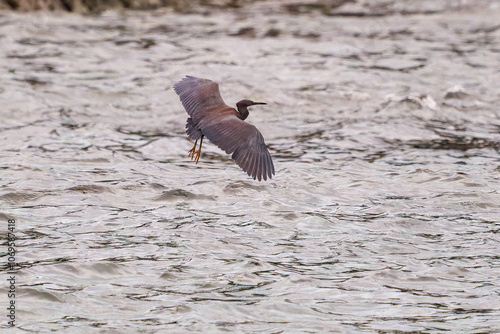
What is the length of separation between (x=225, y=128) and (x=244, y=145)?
25 cm

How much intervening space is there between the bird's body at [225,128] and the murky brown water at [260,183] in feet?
2.21

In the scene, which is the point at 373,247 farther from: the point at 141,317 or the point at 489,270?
the point at 141,317

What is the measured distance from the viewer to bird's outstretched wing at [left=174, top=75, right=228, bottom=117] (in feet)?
24.9

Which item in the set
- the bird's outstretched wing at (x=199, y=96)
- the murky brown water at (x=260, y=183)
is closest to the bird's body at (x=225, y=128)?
the bird's outstretched wing at (x=199, y=96)

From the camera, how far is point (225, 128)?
7207 millimetres

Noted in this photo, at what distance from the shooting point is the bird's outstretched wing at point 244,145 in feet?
22.9

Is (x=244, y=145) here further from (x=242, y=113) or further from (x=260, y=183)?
(x=260, y=183)

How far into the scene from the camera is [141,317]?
219 inches

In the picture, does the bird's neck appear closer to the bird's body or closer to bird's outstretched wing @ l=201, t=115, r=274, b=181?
the bird's body

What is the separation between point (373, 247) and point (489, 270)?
3.09ft

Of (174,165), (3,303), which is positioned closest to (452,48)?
(174,165)

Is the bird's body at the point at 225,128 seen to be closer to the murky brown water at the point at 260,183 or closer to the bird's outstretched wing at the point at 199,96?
the bird's outstretched wing at the point at 199,96

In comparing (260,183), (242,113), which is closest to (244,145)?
(242,113)

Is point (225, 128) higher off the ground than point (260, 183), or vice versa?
point (225, 128)
